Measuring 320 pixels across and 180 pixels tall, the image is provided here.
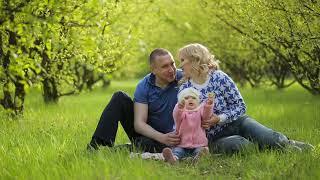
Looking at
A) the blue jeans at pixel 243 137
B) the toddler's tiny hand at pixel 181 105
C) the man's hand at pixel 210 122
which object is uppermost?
the toddler's tiny hand at pixel 181 105

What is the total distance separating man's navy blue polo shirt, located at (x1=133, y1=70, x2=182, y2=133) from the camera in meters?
7.01

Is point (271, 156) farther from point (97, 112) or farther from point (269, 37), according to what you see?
point (97, 112)

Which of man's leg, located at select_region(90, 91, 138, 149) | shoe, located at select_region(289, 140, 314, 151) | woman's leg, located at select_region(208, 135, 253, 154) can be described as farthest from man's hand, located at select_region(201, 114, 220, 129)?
man's leg, located at select_region(90, 91, 138, 149)

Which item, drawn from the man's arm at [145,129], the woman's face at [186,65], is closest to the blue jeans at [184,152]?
the man's arm at [145,129]

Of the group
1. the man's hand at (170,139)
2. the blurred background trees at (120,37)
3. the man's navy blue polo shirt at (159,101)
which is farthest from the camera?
the man's navy blue polo shirt at (159,101)

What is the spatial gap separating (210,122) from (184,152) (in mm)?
474

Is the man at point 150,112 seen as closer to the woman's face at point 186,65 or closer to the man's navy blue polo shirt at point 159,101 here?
the man's navy blue polo shirt at point 159,101

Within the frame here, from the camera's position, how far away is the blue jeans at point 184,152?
21.0 ft

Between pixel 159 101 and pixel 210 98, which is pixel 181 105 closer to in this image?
pixel 210 98

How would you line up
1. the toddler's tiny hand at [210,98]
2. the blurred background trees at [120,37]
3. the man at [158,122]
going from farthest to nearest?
the man at [158,122] → the toddler's tiny hand at [210,98] → the blurred background trees at [120,37]

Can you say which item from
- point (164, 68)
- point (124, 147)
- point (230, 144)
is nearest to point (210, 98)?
point (230, 144)

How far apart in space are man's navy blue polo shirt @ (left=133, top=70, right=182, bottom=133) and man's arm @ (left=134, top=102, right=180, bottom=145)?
0.11 metres

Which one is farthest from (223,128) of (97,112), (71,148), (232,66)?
(232,66)

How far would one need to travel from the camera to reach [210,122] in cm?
644
